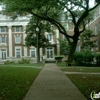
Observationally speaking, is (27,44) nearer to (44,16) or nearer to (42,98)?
(44,16)

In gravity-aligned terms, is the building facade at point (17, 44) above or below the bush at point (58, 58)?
above

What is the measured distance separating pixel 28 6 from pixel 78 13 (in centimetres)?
1089

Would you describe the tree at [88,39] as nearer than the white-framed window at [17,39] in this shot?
Yes

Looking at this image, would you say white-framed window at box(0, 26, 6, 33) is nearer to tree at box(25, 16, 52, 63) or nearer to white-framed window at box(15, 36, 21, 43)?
white-framed window at box(15, 36, 21, 43)

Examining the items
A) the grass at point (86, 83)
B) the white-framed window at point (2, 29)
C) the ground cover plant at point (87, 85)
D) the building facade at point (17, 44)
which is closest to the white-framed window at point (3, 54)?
the building facade at point (17, 44)

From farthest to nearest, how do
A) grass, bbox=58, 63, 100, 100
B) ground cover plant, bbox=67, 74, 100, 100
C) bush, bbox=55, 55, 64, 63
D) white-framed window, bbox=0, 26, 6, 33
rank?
white-framed window, bbox=0, 26, 6, 33
bush, bbox=55, 55, 64, 63
grass, bbox=58, 63, 100, 100
ground cover plant, bbox=67, 74, 100, 100

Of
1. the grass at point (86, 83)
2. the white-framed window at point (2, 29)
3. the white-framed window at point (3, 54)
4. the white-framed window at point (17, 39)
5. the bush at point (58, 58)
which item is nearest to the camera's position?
the grass at point (86, 83)

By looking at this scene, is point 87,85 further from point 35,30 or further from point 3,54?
point 3,54

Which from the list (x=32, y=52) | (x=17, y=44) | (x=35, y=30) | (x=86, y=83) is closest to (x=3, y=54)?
(x=17, y=44)

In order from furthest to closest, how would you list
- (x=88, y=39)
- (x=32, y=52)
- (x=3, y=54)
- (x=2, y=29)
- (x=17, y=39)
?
(x=2, y=29) < (x=17, y=39) < (x=3, y=54) < (x=32, y=52) < (x=88, y=39)

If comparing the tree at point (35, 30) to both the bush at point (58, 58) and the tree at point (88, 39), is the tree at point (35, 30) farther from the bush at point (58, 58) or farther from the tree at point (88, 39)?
the tree at point (88, 39)

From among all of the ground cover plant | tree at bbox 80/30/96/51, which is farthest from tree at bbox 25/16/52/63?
the ground cover plant

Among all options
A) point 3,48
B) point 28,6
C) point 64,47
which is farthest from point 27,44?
point 28,6

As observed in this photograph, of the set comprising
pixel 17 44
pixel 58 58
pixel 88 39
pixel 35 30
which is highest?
pixel 35 30
